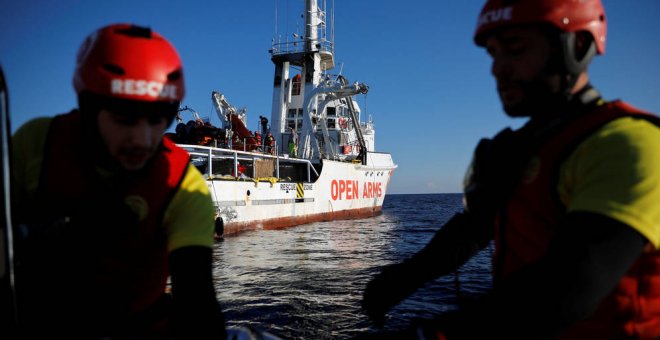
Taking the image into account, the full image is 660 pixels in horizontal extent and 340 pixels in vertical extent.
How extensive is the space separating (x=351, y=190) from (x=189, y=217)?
74.7 feet

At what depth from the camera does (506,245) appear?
4.82 ft

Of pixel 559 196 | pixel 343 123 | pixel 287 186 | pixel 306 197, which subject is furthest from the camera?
pixel 343 123

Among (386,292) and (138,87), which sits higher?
(138,87)

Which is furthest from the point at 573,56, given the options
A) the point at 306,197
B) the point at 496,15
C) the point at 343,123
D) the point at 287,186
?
the point at 343,123

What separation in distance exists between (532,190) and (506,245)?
0.25 meters

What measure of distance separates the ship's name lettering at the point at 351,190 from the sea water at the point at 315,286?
33.1ft

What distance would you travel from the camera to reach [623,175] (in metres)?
1.05

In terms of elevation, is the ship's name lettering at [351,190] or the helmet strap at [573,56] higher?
the helmet strap at [573,56]

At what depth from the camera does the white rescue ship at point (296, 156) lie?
16.6 meters

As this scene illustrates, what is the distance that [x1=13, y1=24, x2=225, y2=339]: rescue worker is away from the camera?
1.51 metres

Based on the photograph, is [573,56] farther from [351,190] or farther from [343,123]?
[343,123]

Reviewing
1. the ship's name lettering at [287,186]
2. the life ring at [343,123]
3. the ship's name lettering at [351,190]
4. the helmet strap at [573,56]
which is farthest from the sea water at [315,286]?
the life ring at [343,123]

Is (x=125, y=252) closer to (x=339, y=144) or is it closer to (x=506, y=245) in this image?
(x=506, y=245)

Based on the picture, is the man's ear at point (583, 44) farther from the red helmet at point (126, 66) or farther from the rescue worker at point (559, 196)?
the red helmet at point (126, 66)
